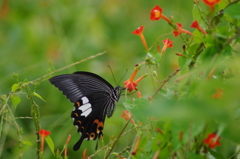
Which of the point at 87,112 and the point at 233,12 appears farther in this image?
the point at 87,112

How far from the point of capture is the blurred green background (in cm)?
210

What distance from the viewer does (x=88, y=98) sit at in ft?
4.22

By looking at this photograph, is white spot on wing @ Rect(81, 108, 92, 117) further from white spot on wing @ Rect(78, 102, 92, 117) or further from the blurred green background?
the blurred green background

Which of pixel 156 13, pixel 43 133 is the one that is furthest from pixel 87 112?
pixel 156 13

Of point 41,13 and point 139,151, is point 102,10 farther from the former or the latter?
point 139,151

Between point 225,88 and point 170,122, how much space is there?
7.9 inches

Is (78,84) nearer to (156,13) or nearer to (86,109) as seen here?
(86,109)

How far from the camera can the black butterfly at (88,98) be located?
119 cm

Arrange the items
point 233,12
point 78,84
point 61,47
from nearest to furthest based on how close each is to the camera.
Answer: point 233,12 → point 78,84 → point 61,47

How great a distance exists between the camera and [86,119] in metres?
1.26

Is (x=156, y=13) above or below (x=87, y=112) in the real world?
above

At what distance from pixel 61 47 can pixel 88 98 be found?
107 cm

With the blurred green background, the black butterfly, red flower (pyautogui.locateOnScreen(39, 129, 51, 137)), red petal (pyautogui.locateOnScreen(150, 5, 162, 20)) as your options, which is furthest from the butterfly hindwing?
the blurred green background

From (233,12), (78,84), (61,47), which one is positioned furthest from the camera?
(61,47)
